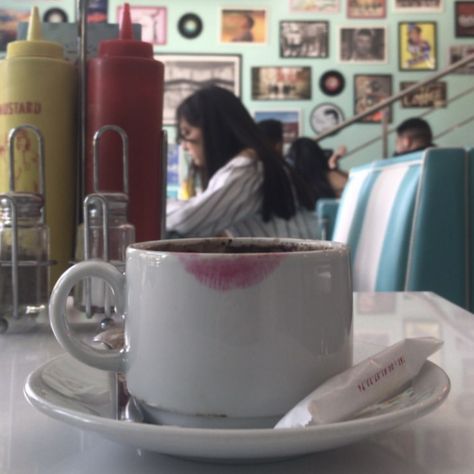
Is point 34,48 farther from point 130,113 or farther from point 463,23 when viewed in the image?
point 463,23

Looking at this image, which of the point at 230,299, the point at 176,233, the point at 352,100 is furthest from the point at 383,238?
the point at 352,100

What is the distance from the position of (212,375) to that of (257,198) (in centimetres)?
149

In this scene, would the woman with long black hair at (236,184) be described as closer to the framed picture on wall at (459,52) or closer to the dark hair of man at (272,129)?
the dark hair of man at (272,129)

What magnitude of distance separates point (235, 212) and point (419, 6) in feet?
10.00

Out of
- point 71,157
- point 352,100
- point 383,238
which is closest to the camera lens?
point 71,157

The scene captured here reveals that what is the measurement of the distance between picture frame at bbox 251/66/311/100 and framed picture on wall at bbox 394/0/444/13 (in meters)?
0.66

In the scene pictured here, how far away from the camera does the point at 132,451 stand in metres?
0.31

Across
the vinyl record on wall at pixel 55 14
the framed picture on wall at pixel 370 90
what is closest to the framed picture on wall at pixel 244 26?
the framed picture on wall at pixel 370 90

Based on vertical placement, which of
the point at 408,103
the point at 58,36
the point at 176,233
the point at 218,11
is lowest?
the point at 176,233

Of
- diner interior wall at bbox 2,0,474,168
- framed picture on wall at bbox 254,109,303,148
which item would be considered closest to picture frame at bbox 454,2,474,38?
diner interior wall at bbox 2,0,474,168

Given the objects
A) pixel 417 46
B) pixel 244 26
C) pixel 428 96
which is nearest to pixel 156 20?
pixel 244 26

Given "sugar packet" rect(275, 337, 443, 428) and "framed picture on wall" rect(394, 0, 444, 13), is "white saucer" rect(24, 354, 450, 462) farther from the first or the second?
"framed picture on wall" rect(394, 0, 444, 13)

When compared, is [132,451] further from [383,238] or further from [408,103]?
[408,103]

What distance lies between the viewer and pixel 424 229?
3.72 feet
